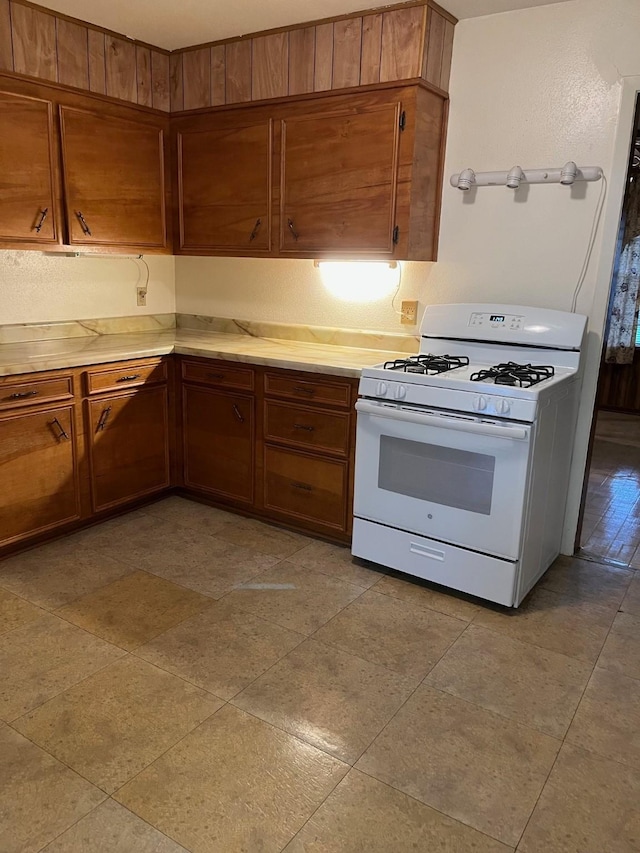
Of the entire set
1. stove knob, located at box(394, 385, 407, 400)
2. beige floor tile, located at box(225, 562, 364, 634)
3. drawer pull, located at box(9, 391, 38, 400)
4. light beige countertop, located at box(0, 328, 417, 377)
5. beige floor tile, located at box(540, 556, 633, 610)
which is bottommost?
beige floor tile, located at box(225, 562, 364, 634)

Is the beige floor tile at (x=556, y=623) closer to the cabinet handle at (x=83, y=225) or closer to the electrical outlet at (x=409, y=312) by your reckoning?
the electrical outlet at (x=409, y=312)

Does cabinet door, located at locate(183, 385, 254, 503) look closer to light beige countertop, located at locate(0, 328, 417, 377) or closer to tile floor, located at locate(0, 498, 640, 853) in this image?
light beige countertop, located at locate(0, 328, 417, 377)

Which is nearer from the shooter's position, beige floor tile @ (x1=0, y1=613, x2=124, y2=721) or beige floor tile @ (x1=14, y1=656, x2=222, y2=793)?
beige floor tile @ (x1=14, y1=656, x2=222, y2=793)

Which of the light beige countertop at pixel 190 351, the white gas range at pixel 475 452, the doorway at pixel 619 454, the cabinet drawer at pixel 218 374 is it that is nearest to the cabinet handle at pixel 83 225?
the light beige countertop at pixel 190 351

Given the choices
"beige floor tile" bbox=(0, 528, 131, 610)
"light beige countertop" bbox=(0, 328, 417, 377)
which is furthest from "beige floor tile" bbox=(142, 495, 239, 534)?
"light beige countertop" bbox=(0, 328, 417, 377)

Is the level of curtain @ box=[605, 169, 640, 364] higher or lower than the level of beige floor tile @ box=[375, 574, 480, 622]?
higher

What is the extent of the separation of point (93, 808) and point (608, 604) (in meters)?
2.09

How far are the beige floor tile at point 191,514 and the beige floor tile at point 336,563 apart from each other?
0.54m

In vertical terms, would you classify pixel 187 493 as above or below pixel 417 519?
below

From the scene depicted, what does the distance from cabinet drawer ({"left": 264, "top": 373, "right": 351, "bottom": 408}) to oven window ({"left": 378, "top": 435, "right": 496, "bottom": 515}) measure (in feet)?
1.15

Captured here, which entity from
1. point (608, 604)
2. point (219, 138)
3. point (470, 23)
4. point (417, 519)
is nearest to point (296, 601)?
point (417, 519)

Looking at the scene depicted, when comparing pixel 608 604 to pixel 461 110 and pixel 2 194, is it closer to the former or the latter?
pixel 461 110

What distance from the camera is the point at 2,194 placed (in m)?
2.93

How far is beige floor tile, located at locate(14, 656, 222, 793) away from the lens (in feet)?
6.03
